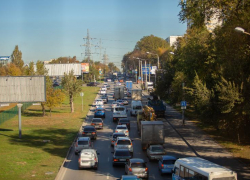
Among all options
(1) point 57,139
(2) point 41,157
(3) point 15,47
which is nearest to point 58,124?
(1) point 57,139

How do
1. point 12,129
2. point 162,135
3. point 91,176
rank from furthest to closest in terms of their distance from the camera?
point 12,129
point 162,135
point 91,176

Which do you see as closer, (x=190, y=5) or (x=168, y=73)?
(x=190, y=5)

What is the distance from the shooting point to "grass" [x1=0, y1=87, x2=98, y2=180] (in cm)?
2155

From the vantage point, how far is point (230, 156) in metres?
25.1

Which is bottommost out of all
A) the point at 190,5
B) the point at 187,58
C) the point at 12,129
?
the point at 12,129

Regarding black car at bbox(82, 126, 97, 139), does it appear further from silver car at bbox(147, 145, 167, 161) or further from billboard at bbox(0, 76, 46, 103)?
silver car at bbox(147, 145, 167, 161)

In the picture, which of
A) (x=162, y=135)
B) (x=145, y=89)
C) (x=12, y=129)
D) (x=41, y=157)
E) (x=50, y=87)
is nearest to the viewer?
(x=41, y=157)

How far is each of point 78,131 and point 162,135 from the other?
13117mm

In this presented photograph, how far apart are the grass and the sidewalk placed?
10.6m

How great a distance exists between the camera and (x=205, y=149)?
27781mm

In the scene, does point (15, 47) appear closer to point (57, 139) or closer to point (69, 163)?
point (57, 139)

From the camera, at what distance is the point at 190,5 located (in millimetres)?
23984

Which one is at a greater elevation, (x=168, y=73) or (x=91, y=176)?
(x=168, y=73)

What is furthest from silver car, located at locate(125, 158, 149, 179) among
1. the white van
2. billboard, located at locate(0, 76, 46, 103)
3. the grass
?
the white van
